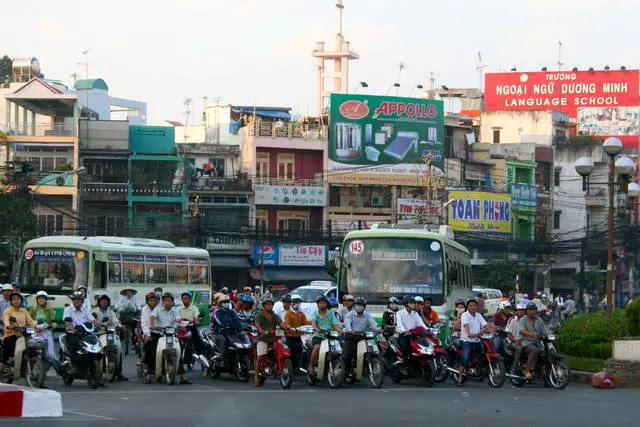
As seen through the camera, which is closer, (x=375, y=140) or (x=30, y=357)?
(x=30, y=357)

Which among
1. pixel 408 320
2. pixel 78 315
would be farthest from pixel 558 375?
pixel 78 315

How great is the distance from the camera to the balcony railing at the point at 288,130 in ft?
223

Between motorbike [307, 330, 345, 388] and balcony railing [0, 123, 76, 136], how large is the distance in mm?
44123

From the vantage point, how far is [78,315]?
2002 cm

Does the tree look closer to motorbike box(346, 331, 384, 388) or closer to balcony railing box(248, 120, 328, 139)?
balcony railing box(248, 120, 328, 139)

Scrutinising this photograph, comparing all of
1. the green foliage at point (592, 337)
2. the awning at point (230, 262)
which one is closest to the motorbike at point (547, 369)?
the green foliage at point (592, 337)

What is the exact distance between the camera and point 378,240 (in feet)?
87.7

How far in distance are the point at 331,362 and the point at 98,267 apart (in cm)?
1411

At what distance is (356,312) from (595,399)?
4268 mm

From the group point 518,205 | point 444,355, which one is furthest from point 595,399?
point 518,205

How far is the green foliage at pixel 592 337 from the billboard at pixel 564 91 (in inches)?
2310

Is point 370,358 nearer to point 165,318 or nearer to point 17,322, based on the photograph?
point 165,318

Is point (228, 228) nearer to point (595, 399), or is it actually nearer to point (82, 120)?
point (82, 120)

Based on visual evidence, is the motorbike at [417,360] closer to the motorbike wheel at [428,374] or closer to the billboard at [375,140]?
the motorbike wheel at [428,374]
